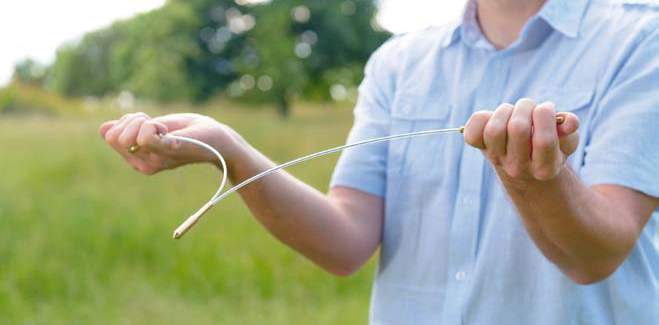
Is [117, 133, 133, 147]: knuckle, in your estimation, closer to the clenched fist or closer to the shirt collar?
the clenched fist

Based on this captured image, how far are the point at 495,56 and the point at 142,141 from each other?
0.58m

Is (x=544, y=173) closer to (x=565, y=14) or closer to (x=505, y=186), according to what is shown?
(x=505, y=186)

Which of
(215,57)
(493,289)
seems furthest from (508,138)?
(215,57)

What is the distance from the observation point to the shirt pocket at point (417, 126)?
1.46 metres

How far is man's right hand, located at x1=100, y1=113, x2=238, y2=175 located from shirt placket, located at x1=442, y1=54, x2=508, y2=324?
0.36m

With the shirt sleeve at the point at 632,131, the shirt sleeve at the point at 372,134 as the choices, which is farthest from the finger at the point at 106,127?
the shirt sleeve at the point at 632,131

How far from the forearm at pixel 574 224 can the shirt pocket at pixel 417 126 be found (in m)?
0.30

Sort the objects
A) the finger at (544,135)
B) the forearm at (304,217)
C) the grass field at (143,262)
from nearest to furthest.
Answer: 1. the finger at (544,135)
2. the forearm at (304,217)
3. the grass field at (143,262)

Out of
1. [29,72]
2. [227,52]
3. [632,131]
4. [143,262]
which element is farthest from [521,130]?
[227,52]

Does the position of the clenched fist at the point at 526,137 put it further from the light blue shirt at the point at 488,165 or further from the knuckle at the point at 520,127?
the light blue shirt at the point at 488,165

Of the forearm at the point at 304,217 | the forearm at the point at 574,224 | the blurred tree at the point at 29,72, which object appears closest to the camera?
the forearm at the point at 574,224

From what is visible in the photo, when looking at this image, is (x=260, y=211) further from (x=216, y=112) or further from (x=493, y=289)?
(x=216, y=112)

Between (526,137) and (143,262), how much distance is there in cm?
371

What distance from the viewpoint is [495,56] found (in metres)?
1.44
